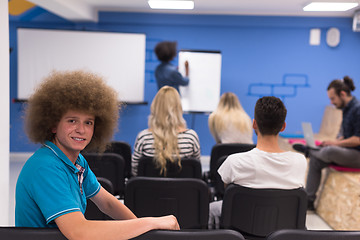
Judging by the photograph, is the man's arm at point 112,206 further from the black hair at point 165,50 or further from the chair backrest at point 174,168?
the black hair at point 165,50

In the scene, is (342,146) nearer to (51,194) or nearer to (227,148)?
(227,148)

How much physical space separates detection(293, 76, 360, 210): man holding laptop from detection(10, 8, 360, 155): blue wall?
79.9 inches

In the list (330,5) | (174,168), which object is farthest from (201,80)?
(174,168)

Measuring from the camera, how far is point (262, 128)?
6.01ft

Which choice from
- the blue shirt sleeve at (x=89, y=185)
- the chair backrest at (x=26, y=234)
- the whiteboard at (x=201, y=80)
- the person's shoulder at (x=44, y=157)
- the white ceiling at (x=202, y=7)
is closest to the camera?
the chair backrest at (x=26, y=234)

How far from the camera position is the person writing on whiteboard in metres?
5.04

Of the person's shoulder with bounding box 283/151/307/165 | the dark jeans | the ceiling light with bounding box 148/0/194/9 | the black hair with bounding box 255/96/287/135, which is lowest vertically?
the dark jeans

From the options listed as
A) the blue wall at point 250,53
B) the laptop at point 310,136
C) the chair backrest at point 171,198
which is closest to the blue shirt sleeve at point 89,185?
the chair backrest at point 171,198

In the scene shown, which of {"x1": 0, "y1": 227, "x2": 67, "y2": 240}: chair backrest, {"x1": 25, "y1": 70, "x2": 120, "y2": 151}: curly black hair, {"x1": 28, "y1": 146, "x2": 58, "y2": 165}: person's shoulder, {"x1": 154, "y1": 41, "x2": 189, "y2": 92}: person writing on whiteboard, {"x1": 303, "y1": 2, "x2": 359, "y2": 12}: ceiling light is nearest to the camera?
{"x1": 0, "y1": 227, "x2": 67, "y2": 240}: chair backrest

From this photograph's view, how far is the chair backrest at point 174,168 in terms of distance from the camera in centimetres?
239

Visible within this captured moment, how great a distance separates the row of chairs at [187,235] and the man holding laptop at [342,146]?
258cm

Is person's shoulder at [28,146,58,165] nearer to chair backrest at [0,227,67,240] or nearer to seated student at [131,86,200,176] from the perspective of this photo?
chair backrest at [0,227,67,240]

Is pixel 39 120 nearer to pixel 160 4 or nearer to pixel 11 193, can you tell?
pixel 11 193

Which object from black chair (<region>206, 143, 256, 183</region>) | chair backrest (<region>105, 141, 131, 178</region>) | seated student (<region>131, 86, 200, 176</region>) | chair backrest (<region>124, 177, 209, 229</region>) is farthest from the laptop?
chair backrest (<region>124, 177, 209, 229</region>)
